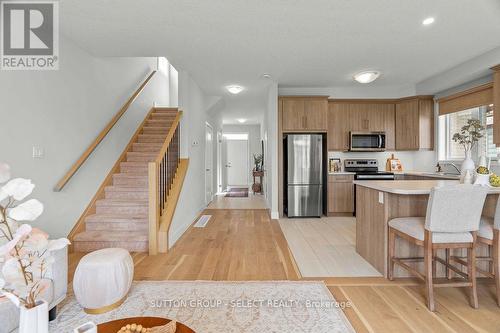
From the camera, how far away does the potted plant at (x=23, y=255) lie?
0.72 metres

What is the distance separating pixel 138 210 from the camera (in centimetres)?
370

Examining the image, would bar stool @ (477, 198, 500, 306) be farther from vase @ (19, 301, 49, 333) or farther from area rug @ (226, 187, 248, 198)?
area rug @ (226, 187, 248, 198)

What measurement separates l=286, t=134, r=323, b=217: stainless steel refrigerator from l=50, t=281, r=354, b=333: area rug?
2.72 meters

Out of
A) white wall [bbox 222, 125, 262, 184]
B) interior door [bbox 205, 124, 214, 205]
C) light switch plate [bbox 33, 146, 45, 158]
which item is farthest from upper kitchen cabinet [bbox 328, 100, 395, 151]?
white wall [bbox 222, 125, 262, 184]

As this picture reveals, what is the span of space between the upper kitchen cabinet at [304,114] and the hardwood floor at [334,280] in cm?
219

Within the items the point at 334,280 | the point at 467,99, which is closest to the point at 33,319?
the point at 334,280

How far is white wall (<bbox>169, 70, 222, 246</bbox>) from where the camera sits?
13.1ft

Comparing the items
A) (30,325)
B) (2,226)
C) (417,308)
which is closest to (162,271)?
(30,325)

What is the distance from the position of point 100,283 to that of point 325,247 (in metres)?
2.60

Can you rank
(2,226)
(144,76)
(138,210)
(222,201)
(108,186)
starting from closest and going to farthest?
(2,226), (138,210), (108,186), (144,76), (222,201)

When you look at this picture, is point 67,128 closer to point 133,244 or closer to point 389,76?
point 133,244

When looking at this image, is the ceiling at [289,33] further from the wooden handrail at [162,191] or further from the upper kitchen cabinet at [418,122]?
the wooden handrail at [162,191]

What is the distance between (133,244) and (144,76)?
374 centimetres

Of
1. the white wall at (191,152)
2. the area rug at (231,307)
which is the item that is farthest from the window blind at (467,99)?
the white wall at (191,152)
